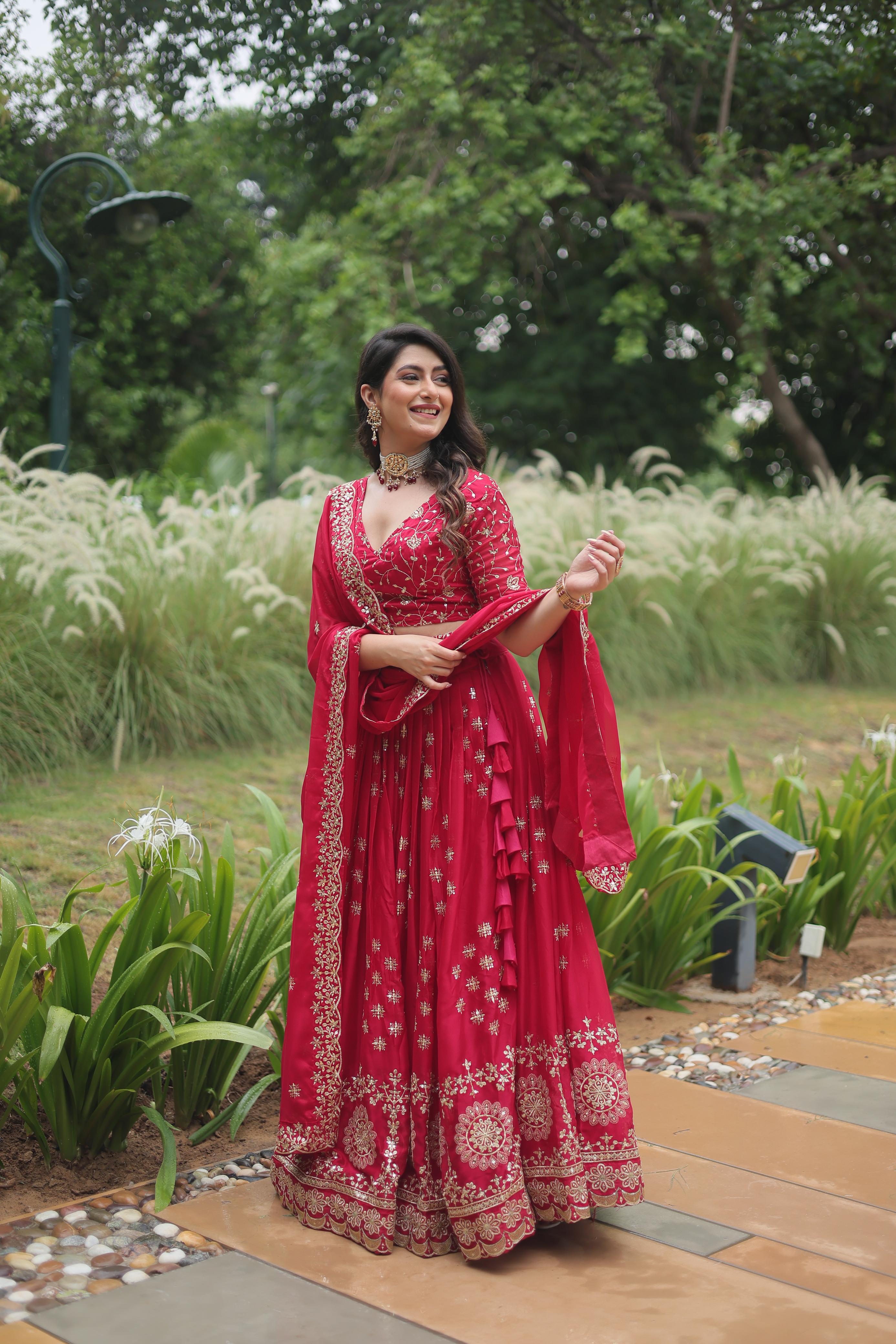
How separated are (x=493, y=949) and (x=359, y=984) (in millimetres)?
299

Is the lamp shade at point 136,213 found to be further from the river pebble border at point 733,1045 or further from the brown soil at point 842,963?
the river pebble border at point 733,1045

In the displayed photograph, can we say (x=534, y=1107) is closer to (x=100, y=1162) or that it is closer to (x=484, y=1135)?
(x=484, y=1135)

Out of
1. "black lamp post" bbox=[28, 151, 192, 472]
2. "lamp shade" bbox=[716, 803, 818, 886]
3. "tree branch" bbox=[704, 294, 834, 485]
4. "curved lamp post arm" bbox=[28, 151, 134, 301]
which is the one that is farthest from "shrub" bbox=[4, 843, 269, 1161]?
"tree branch" bbox=[704, 294, 834, 485]

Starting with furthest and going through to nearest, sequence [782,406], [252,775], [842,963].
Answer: [782,406] < [252,775] < [842,963]

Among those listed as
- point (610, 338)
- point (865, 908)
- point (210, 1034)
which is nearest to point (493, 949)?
point (210, 1034)

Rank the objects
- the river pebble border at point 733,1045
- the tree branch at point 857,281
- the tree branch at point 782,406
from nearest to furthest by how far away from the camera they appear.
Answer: the river pebble border at point 733,1045
the tree branch at point 857,281
the tree branch at point 782,406

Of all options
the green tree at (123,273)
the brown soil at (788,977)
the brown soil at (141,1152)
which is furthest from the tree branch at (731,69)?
the brown soil at (141,1152)

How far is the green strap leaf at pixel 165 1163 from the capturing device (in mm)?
2348

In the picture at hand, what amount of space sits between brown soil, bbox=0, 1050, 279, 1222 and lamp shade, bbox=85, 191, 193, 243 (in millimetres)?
4734

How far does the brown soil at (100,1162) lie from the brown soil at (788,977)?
3.67ft

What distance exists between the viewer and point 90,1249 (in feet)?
7.21

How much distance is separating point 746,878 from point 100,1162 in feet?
7.17

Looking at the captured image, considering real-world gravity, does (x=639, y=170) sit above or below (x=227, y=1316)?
above

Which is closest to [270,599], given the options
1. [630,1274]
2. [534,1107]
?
[534,1107]
